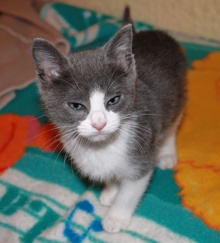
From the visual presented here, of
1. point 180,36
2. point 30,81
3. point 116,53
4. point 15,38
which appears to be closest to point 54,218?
point 116,53

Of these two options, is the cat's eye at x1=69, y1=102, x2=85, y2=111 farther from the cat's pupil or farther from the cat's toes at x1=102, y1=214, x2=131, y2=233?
the cat's toes at x1=102, y1=214, x2=131, y2=233

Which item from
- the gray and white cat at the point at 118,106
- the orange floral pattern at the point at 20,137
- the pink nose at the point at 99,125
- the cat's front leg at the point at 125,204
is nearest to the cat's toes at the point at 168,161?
the gray and white cat at the point at 118,106

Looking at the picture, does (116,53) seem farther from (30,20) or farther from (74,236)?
(30,20)

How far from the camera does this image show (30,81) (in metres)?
2.52

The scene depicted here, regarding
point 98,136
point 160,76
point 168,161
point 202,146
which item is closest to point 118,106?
point 98,136

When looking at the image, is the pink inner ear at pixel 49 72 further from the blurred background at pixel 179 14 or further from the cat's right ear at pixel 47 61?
the blurred background at pixel 179 14

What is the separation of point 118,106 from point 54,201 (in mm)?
598

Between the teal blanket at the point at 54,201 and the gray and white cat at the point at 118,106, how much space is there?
73 mm

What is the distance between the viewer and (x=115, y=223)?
161 cm

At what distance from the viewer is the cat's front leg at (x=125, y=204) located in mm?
1604


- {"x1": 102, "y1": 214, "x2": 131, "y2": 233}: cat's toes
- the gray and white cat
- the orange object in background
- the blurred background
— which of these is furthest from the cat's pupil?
the blurred background

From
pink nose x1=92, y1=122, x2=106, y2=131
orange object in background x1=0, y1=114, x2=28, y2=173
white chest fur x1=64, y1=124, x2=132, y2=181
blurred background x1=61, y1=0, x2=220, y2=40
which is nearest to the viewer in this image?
pink nose x1=92, y1=122, x2=106, y2=131

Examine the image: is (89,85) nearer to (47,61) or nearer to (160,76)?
(47,61)

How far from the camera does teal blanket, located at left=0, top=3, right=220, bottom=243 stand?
158 centimetres
